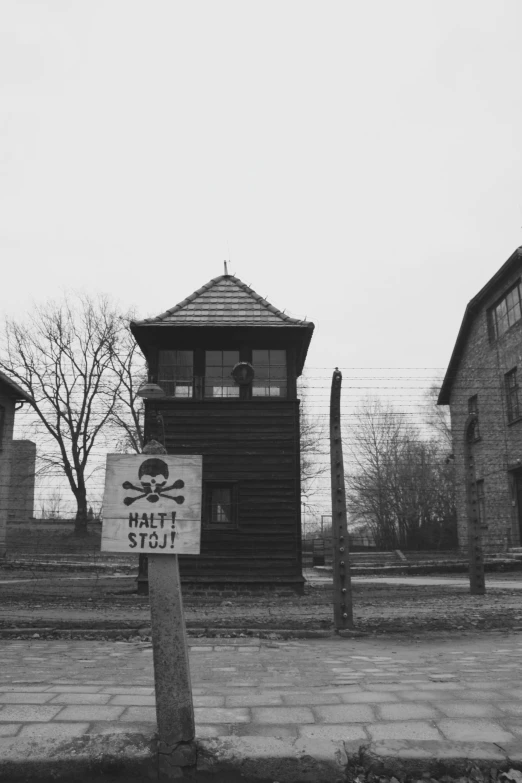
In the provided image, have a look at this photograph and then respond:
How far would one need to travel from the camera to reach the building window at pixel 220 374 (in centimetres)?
1459

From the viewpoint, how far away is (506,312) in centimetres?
2370

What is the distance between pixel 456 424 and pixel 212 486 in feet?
52.5

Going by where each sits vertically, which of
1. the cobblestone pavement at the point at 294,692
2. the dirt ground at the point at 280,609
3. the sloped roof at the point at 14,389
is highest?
the sloped roof at the point at 14,389

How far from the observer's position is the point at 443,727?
11.1 ft

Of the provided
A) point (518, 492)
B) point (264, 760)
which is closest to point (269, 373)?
point (264, 760)

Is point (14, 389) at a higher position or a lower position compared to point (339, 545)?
higher

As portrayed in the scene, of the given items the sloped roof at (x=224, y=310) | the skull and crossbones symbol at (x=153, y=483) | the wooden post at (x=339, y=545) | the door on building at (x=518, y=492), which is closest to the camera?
the skull and crossbones symbol at (x=153, y=483)

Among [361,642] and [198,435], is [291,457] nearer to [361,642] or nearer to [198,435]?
[198,435]

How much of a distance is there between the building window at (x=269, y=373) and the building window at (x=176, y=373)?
1.43 meters

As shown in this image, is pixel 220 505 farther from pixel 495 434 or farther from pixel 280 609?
pixel 495 434

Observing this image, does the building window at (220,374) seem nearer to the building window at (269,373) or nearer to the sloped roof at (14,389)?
the building window at (269,373)

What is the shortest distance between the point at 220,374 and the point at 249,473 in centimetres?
232

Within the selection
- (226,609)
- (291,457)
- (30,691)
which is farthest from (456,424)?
(30,691)

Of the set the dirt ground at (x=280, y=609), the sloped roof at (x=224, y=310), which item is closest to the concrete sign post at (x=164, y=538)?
the dirt ground at (x=280, y=609)
